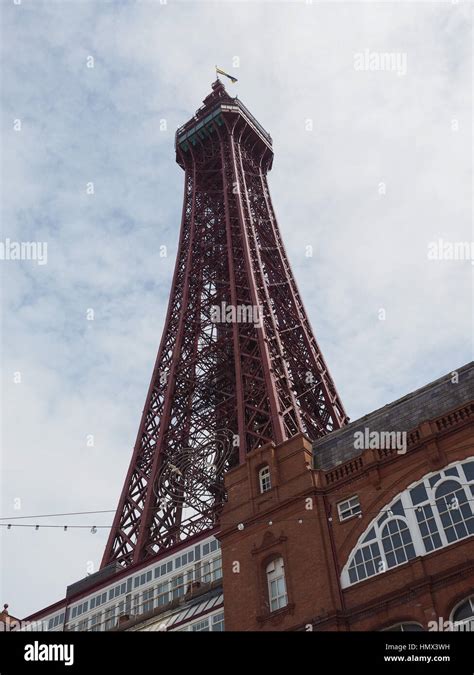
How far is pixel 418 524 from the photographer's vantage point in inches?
752

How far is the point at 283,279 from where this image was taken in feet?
179

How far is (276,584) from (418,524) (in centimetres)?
435

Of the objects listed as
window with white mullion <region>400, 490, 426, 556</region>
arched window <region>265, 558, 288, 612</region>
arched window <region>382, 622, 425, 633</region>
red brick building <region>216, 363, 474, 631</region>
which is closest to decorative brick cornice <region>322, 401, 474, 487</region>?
red brick building <region>216, 363, 474, 631</region>

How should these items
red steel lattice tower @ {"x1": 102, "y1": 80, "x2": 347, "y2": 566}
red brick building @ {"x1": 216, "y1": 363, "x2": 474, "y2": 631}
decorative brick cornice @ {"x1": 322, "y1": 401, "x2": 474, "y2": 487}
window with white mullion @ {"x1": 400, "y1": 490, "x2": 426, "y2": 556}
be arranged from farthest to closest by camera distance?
red steel lattice tower @ {"x1": 102, "y1": 80, "x2": 347, "y2": 566}
decorative brick cornice @ {"x1": 322, "y1": 401, "x2": 474, "y2": 487}
window with white mullion @ {"x1": 400, "y1": 490, "x2": 426, "y2": 556}
red brick building @ {"x1": 216, "y1": 363, "x2": 474, "y2": 631}

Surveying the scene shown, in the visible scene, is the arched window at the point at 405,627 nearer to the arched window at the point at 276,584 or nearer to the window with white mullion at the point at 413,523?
the window with white mullion at the point at 413,523

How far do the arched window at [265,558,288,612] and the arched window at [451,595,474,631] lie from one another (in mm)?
4745

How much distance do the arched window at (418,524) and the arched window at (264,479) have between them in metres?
4.20

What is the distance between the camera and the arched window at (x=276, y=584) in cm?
2042

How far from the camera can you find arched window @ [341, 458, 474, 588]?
1850 centimetres

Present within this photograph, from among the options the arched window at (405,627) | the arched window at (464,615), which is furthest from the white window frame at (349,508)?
the arched window at (464,615)

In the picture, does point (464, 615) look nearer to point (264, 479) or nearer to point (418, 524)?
point (418, 524)

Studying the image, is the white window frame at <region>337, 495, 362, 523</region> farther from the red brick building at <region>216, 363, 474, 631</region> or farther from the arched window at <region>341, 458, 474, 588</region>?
the arched window at <region>341, 458, 474, 588</region>
